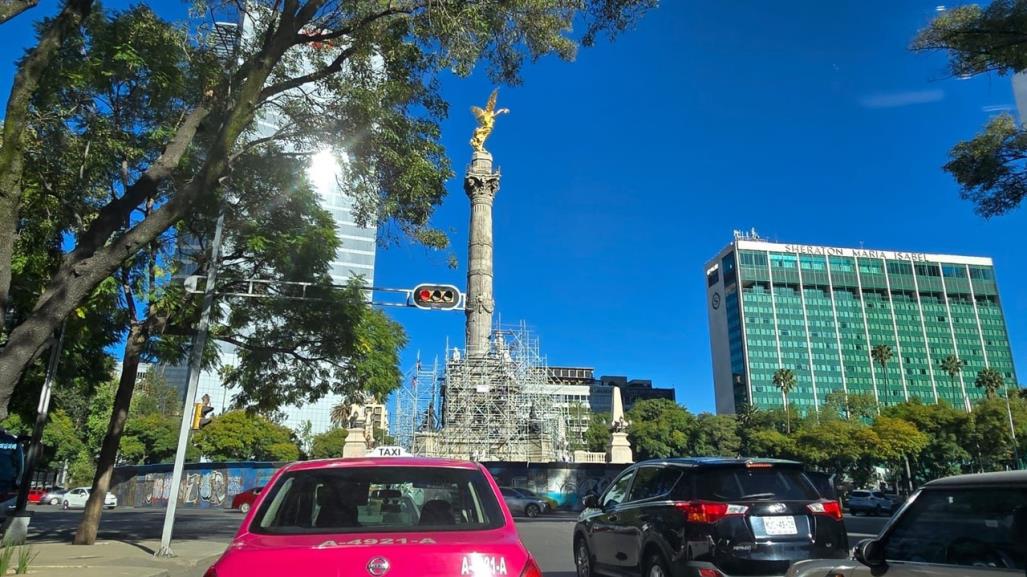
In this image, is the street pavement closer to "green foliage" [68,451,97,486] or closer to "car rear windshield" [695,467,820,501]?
"car rear windshield" [695,467,820,501]

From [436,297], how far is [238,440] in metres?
50.0

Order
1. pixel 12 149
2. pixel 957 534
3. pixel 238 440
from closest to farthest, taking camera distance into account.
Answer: pixel 957 534, pixel 12 149, pixel 238 440

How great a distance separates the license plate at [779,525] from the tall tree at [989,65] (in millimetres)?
11229

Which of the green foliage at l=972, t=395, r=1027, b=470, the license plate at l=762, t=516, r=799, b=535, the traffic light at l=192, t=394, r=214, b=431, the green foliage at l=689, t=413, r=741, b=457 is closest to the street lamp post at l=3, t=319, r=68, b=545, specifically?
the traffic light at l=192, t=394, r=214, b=431

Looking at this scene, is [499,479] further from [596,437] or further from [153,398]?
[153,398]

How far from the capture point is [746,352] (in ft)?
407

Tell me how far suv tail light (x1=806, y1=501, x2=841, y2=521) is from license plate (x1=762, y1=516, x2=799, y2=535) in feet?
0.83

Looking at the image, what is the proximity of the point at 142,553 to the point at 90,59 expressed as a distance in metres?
8.53

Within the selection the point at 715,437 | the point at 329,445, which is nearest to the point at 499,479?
the point at 329,445

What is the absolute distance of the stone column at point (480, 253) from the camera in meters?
47.7

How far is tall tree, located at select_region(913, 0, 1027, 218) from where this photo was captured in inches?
499

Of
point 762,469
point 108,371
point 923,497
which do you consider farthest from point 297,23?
point 108,371

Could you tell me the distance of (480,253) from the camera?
164 ft

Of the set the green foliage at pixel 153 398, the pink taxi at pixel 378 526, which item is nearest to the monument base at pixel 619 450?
the pink taxi at pixel 378 526
